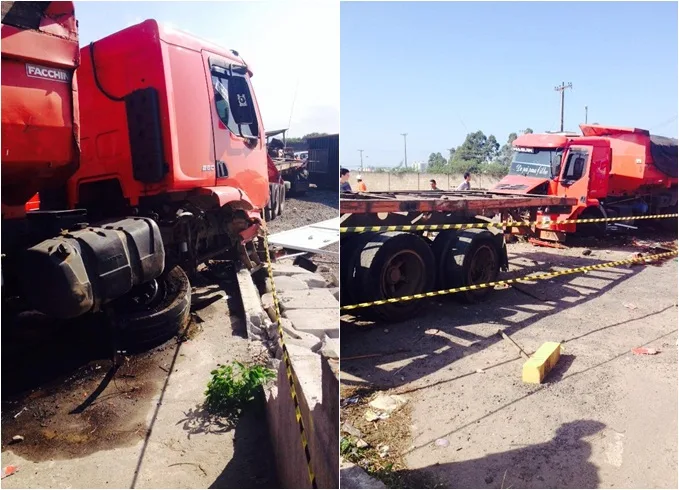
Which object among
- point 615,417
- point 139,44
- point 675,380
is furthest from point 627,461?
point 139,44

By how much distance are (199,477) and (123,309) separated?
2.20m

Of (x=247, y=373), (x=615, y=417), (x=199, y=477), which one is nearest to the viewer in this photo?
(x=199, y=477)

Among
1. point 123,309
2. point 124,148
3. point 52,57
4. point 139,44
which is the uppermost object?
point 139,44

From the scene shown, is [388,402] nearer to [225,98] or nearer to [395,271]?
[395,271]

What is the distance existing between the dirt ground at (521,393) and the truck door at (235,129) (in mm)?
2218

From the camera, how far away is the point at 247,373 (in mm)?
3965

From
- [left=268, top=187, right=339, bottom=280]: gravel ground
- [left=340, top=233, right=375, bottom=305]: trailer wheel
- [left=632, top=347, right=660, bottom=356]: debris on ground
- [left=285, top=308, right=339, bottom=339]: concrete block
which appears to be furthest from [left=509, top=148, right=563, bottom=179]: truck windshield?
[left=340, top=233, right=375, bottom=305]: trailer wheel

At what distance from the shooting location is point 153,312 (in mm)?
4664

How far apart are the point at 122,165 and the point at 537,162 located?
8284 mm

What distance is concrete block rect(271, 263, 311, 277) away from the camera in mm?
7845

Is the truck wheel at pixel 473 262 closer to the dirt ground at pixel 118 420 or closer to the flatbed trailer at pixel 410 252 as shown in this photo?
the flatbed trailer at pixel 410 252

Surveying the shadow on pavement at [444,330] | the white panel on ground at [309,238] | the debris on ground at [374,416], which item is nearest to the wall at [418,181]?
the white panel on ground at [309,238]

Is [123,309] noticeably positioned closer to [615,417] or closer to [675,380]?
[615,417]

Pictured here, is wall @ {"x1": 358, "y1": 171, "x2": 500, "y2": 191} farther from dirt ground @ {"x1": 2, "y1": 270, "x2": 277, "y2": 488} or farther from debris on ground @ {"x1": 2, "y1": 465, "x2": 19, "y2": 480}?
debris on ground @ {"x1": 2, "y1": 465, "x2": 19, "y2": 480}
